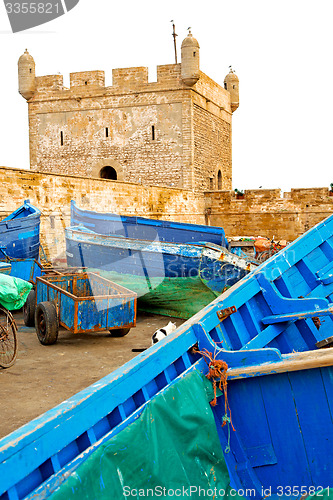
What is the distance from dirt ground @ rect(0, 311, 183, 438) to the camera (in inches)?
191

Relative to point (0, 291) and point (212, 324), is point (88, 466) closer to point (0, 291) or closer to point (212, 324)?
point (212, 324)

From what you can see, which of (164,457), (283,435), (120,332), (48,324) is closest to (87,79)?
(120,332)

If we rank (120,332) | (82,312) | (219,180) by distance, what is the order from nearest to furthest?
(82,312), (120,332), (219,180)

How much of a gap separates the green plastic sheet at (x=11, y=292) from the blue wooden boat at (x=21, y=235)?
4386 mm

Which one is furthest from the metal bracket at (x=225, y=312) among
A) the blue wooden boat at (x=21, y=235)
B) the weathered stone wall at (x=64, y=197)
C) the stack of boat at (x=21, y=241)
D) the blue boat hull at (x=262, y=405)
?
the weathered stone wall at (x=64, y=197)

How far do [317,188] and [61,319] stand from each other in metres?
18.6

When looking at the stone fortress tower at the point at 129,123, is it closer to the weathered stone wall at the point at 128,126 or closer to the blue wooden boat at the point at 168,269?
the weathered stone wall at the point at 128,126

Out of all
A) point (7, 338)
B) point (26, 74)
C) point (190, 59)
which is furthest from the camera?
point (26, 74)

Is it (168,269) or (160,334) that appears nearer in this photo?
(160,334)

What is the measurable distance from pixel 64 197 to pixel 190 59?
40.5 feet

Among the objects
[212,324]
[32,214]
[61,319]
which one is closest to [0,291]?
[61,319]

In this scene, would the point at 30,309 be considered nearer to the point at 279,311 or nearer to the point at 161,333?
the point at 161,333

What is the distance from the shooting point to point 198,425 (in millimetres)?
2971

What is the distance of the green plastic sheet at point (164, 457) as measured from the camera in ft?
8.08
